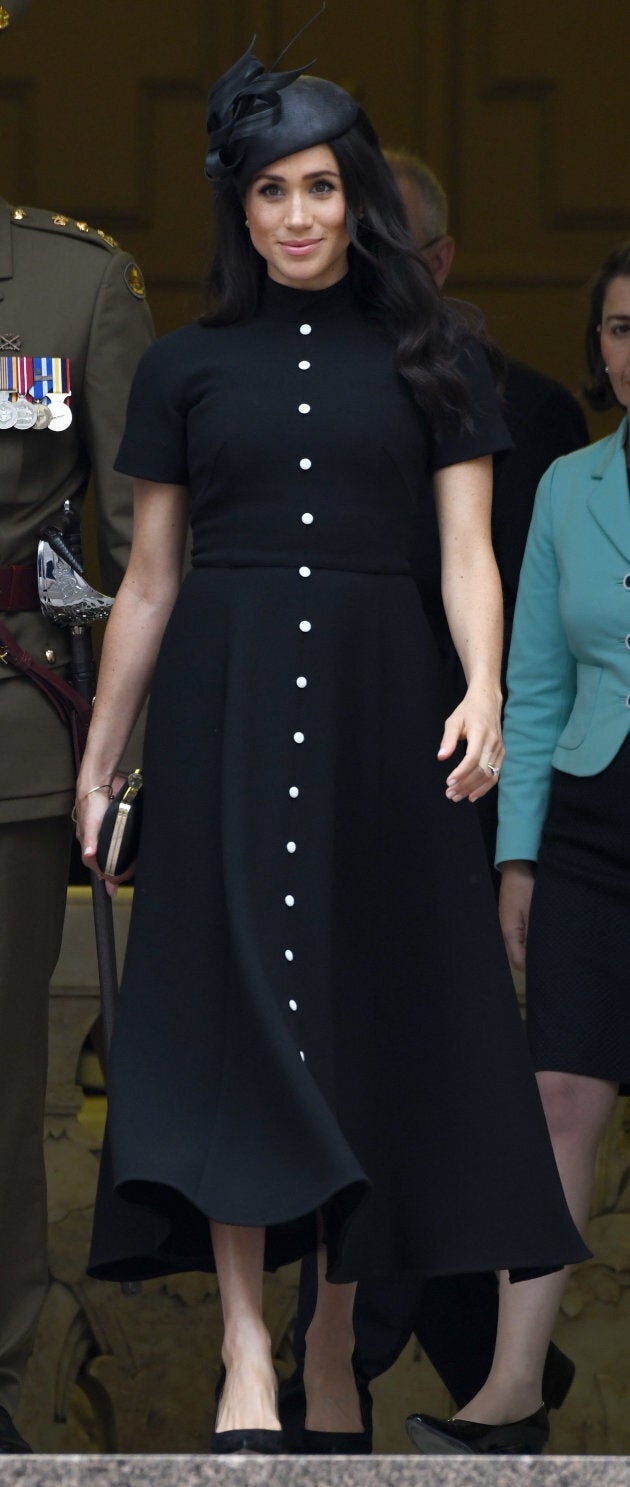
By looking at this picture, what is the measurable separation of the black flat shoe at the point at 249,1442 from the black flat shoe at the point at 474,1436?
0.57 metres

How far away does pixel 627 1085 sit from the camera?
3311 millimetres

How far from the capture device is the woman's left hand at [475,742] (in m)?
2.65

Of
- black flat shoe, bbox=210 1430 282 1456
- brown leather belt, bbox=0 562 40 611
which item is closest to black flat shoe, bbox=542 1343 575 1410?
black flat shoe, bbox=210 1430 282 1456

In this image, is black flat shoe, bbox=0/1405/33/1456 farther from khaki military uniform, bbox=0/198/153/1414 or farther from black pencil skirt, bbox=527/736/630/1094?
black pencil skirt, bbox=527/736/630/1094

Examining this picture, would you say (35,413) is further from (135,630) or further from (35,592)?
(135,630)

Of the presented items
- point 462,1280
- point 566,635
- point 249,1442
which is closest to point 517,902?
point 566,635

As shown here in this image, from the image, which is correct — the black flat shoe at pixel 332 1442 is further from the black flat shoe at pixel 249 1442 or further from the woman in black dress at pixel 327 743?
the black flat shoe at pixel 249 1442

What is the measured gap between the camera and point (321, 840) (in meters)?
2.73

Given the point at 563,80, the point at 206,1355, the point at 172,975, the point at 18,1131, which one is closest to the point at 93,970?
the point at 206,1355

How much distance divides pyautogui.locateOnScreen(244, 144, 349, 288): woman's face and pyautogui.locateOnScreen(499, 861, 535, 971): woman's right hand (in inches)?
39.4

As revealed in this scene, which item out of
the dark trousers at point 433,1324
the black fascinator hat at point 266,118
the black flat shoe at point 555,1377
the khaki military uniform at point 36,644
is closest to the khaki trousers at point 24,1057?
the khaki military uniform at point 36,644

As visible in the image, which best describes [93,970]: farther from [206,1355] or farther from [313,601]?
[313,601]

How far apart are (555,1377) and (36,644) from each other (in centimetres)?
126

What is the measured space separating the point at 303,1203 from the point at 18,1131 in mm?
760
